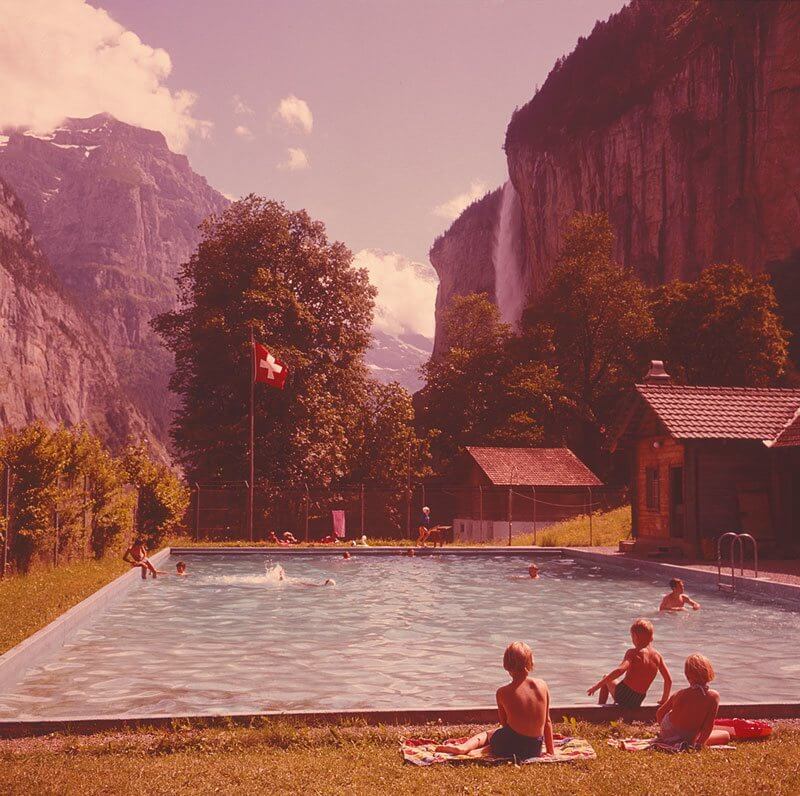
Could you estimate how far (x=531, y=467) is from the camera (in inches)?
1912

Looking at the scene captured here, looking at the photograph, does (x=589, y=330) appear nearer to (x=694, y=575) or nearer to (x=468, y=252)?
(x=694, y=575)

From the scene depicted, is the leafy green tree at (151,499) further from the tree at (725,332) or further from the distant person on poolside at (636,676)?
the tree at (725,332)

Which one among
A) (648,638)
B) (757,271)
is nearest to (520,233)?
(757,271)

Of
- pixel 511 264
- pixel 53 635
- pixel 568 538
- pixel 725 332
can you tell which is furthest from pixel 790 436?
pixel 511 264

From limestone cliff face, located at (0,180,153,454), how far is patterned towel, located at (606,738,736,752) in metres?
130

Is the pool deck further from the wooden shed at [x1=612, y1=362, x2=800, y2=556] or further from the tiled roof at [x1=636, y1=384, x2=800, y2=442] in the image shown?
the tiled roof at [x1=636, y1=384, x2=800, y2=442]

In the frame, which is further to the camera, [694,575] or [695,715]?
[694,575]

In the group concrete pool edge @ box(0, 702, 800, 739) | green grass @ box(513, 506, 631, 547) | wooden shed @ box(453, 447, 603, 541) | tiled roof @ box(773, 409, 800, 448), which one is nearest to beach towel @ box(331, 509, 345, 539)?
green grass @ box(513, 506, 631, 547)

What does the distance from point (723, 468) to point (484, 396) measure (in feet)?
132

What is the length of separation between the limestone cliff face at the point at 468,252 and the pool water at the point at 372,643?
99.3m

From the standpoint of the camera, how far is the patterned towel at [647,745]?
679cm

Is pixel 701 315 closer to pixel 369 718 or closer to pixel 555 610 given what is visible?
pixel 555 610

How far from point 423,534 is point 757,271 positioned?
39258 millimetres

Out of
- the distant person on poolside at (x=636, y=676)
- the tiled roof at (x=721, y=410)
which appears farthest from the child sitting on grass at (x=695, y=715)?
the tiled roof at (x=721, y=410)
